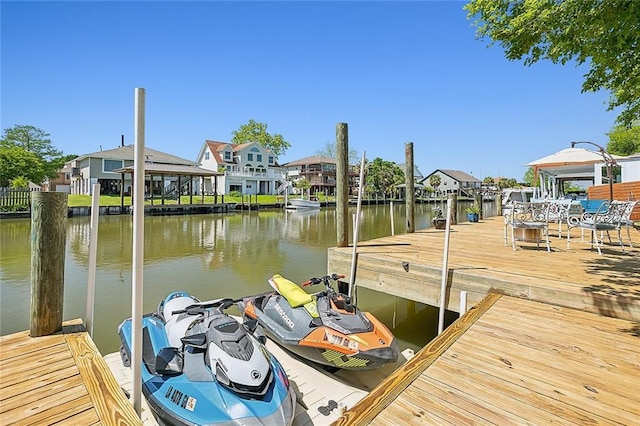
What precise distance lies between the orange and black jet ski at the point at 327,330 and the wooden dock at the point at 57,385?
189 centimetres

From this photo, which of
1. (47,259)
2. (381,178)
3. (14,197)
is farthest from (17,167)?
(381,178)

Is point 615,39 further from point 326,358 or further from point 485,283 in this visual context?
point 326,358

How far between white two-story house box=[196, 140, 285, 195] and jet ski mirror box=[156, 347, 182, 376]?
36729mm

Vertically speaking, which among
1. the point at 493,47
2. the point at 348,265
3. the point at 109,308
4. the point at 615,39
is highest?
the point at 493,47

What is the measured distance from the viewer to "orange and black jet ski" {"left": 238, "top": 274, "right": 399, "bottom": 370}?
3.26m

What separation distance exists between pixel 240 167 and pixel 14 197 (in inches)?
878

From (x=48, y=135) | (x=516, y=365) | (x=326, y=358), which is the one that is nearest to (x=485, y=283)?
(x=516, y=365)

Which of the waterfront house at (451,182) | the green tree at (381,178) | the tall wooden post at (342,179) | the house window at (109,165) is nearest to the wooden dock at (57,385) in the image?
the tall wooden post at (342,179)

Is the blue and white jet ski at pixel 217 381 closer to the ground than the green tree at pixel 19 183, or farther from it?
closer to the ground

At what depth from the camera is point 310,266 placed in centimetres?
974

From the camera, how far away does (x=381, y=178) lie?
162 ft

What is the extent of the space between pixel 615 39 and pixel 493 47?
56.3 inches

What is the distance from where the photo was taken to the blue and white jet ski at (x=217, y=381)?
2.33m

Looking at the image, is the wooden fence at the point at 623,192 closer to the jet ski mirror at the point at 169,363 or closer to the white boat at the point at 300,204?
the jet ski mirror at the point at 169,363
